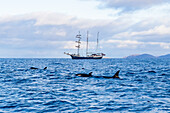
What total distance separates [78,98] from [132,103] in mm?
4188

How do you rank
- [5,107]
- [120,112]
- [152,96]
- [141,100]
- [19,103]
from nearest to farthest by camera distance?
[120,112] < [5,107] < [19,103] < [141,100] < [152,96]

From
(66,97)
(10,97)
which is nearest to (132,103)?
(66,97)

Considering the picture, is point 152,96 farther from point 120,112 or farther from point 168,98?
point 120,112

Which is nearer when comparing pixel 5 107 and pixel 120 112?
pixel 120 112

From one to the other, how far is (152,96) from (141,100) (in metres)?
2.24

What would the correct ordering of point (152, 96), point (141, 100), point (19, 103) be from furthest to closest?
point (152, 96) → point (141, 100) → point (19, 103)

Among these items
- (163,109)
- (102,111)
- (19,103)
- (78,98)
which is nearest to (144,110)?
(163,109)

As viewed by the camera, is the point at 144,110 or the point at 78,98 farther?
the point at 78,98

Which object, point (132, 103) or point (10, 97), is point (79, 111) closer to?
point (132, 103)

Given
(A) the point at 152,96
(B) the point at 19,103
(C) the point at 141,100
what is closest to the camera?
(B) the point at 19,103

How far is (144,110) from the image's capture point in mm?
14500

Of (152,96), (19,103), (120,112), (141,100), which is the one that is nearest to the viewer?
(120,112)

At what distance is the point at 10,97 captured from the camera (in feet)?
60.1

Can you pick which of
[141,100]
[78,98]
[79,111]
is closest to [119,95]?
[141,100]
